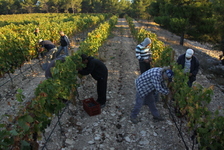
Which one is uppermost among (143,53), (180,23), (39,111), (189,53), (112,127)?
(180,23)

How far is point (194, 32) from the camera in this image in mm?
14508

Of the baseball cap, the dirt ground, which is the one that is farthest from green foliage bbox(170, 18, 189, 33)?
the baseball cap

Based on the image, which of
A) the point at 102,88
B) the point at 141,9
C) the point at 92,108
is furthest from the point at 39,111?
the point at 141,9

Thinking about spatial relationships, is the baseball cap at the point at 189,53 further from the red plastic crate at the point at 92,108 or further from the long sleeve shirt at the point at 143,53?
the red plastic crate at the point at 92,108

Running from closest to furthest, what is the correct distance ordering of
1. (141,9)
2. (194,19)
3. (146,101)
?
1. (146,101)
2. (194,19)
3. (141,9)

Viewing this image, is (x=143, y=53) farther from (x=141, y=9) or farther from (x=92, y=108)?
(x=141, y=9)

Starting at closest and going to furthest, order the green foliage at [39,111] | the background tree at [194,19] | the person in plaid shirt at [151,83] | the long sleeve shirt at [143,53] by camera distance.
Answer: the green foliage at [39,111]
the person in plaid shirt at [151,83]
the long sleeve shirt at [143,53]
the background tree at [194,19]

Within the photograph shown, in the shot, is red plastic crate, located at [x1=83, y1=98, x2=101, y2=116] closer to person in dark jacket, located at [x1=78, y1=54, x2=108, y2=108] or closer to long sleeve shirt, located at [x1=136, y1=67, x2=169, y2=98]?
person in dark jacket, located at [x1=78, y1=54, x2=108, y2=108]

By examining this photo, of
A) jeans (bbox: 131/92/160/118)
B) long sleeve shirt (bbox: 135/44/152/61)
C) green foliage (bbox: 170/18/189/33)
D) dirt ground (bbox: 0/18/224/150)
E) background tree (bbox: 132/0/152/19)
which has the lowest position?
dirt ground (bbox: 0/18/224/150)

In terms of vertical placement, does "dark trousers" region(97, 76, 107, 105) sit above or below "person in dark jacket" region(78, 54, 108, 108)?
below

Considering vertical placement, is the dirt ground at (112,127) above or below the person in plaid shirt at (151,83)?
below

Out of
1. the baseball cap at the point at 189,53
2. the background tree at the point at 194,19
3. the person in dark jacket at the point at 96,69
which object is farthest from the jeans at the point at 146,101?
the background tree at the point at 194,19

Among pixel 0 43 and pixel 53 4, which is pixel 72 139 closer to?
A: pixel 0 43

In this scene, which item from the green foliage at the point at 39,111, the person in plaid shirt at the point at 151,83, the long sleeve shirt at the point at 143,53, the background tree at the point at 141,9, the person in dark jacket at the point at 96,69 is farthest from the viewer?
the background tree at the point at 141,9
